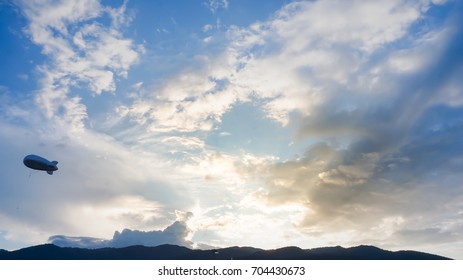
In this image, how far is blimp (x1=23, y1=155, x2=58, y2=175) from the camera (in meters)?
137

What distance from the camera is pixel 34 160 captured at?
13800 cm

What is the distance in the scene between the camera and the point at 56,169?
14562 cm

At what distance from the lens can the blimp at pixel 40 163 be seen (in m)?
137

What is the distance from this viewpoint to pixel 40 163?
139875 mm
